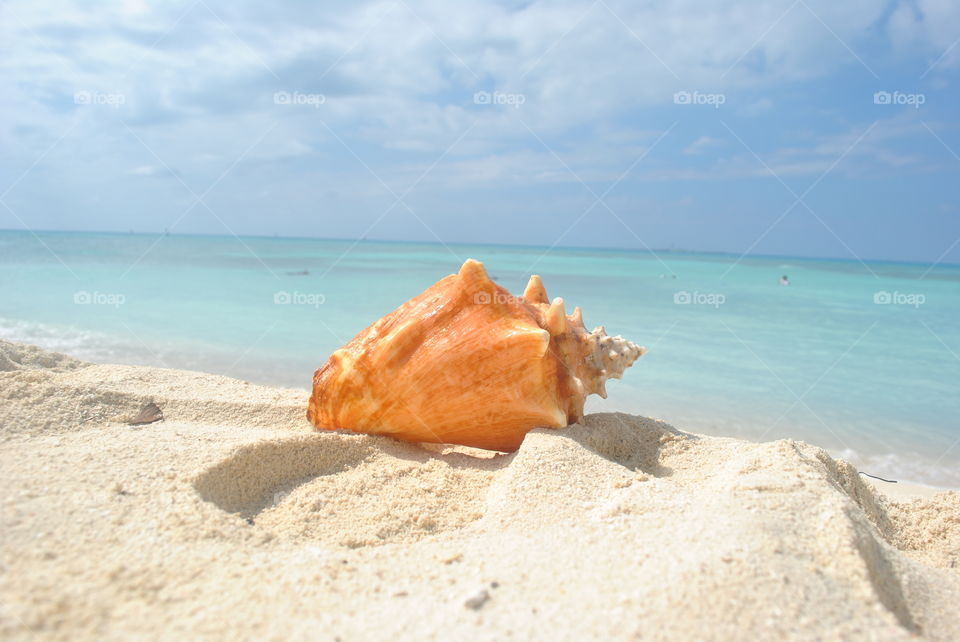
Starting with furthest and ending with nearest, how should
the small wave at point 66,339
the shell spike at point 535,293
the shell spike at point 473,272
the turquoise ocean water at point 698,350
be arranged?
the small wave at point 66,339
the turquoise ocean water at point 698,350
the shell spike at point 535,293
the shell spike at point 473,272

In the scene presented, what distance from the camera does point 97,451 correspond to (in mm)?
2523

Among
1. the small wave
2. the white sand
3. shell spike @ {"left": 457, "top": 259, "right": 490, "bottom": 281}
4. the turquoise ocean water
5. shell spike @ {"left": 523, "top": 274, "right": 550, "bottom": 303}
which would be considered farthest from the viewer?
the small wave

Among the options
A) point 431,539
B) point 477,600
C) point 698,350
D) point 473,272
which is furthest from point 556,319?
point 698,350

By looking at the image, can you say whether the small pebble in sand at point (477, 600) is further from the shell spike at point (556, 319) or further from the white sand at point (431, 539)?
the shell spike at point (556, 319)

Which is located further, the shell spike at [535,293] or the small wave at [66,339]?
the small wave at [66,339]

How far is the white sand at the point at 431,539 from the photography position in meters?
1.55

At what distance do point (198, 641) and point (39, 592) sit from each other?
48cm

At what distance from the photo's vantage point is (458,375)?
3170 mm

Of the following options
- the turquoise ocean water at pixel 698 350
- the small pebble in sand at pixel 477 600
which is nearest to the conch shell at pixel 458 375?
the small pebble in sand at pixel 477 600

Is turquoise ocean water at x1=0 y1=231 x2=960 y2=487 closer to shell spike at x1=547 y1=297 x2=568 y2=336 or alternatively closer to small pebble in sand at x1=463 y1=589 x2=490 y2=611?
shell spike at x1=547 y1=297 x2=568 y2=336

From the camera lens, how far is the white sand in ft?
5.09

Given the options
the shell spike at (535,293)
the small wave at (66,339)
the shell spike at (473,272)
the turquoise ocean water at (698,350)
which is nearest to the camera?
the shell spike at (473,272)

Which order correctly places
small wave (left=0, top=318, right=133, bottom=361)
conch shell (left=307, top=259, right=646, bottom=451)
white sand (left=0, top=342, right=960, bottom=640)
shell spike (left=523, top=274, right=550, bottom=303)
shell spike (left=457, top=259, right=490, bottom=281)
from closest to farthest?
white sand (left=0, top=342, right=960, bottom=640) → conch shell (left=307, top=259, right=646, bottom=451) → shell spike (left=457, top=259, right=490, bottom=281) → shell spike (left=523, top=274, right=550, bottom=303) → small wave (left=0, top=318, right=133, bottom=361)

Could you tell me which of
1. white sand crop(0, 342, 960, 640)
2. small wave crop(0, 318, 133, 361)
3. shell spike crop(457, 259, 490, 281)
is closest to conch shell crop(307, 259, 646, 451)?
shell spike crop(457, 259, 490, 281)
